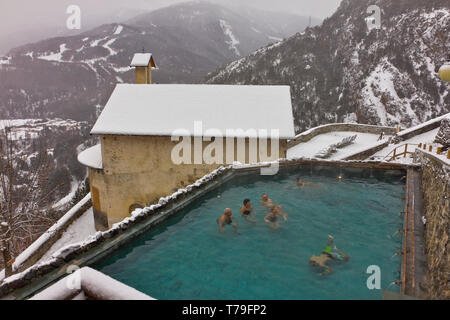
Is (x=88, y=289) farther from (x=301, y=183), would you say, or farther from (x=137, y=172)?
(x=137, y=172)

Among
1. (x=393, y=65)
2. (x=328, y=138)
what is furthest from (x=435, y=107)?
(x=328, y=138)

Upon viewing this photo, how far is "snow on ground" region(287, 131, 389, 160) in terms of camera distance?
2284 centimetres

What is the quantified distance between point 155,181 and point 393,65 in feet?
221

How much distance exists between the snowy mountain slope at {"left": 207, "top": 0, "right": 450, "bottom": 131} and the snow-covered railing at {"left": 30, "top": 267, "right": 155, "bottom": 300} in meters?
66.1

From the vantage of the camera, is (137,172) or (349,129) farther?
(349,129)

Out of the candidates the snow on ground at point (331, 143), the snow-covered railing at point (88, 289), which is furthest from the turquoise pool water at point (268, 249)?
the snow on ground at point (331, 143)

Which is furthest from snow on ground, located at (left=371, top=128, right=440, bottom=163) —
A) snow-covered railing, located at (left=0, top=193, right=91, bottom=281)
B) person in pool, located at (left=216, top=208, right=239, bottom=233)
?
snow-covered railing, located at (left=0, top=193, right=91, bottom=281)

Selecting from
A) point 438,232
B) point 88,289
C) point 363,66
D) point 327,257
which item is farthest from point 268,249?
point 363,66

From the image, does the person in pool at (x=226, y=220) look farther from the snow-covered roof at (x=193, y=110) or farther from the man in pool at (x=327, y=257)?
the snow-covered roof at (x=193, y=110)

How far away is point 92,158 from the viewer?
19734 millimetres

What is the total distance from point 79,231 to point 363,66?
7969 cm

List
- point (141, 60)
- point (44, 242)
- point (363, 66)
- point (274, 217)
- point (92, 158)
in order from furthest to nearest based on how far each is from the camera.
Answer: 1. point (363, 66)
2. point (141, 60)
3. point (92, 158)
4. point (44, 242)
5. point (274, 217)

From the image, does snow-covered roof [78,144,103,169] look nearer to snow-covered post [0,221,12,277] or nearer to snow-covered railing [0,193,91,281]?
snow-covered railing [0,193,91,281]

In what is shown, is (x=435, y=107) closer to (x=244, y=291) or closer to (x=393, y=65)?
(x=393, y=65)
